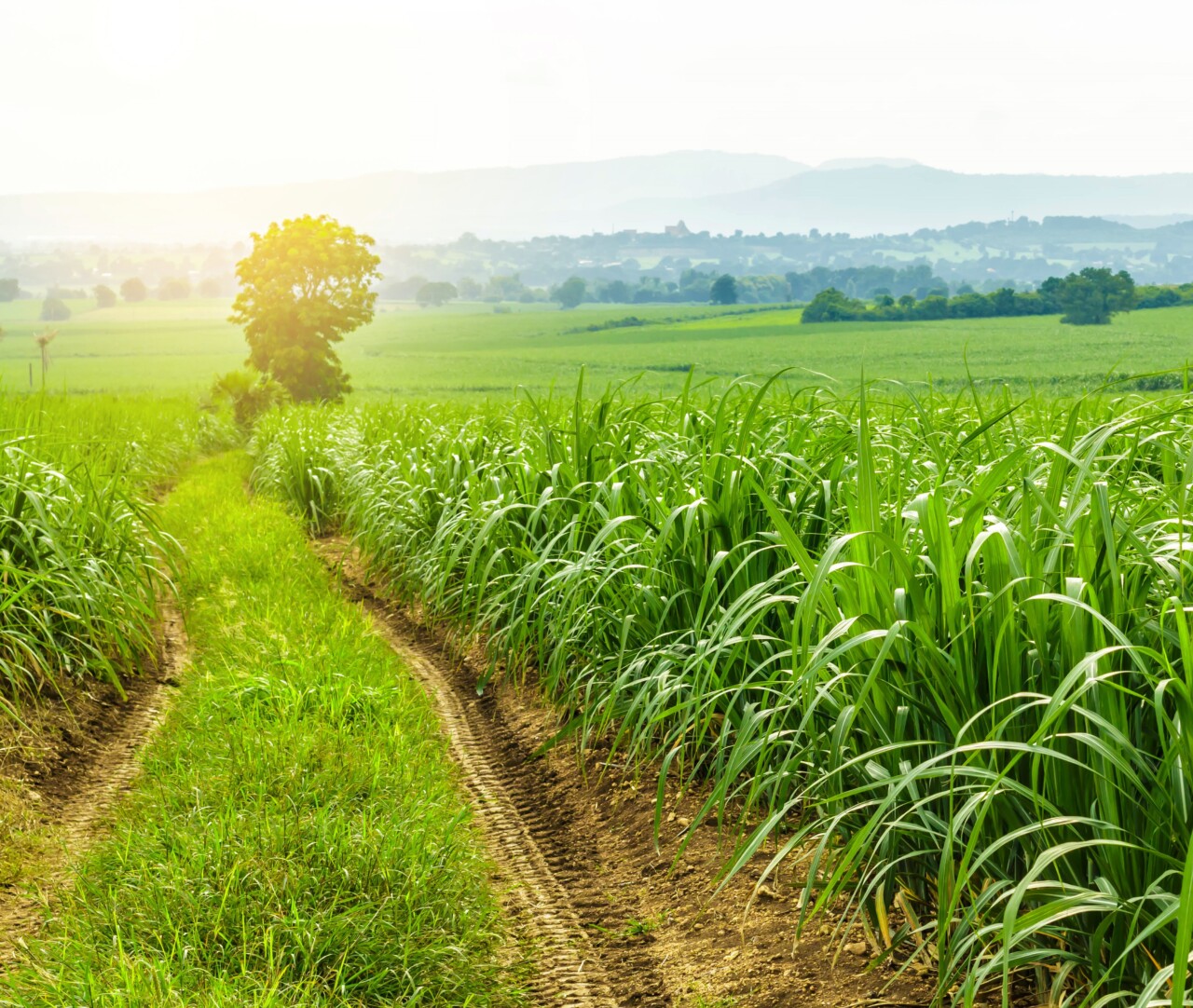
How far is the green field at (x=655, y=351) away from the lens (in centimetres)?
3581

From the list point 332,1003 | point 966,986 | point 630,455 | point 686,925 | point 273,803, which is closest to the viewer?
point 966,986

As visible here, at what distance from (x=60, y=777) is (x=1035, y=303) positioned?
57742mm

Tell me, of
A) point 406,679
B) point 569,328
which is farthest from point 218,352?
point 406,679

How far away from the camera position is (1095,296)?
5144 cm

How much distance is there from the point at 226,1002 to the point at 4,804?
2.05 meters

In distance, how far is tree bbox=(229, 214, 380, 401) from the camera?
32406 millimetres

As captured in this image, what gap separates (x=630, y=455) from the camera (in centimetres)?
521

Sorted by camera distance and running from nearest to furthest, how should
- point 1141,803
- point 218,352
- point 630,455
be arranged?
1. point 1141,803
2. point 630,455
3. point 218,352

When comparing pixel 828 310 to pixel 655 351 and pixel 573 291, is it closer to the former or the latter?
pixel 655 351

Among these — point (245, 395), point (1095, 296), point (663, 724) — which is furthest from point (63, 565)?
point (1095, 296)

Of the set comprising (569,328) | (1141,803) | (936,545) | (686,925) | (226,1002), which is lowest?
(686,925)

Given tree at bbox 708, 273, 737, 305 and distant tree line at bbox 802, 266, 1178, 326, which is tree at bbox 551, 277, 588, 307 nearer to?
tree at bbox 708, 273, 737, 305

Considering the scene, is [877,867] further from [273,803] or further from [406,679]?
[406,679]

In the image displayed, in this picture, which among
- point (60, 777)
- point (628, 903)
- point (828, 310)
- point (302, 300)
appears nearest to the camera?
point (628, 903)
